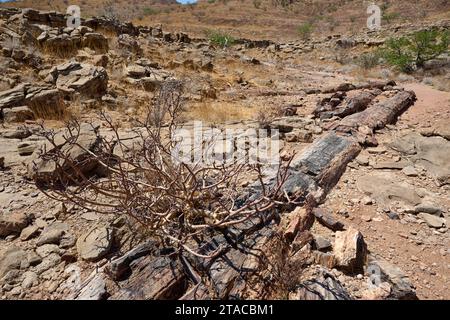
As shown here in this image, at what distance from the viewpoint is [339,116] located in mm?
4777

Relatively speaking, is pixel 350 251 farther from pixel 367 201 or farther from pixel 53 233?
pixel 53 233

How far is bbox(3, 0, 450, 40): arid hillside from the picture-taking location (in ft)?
71.3

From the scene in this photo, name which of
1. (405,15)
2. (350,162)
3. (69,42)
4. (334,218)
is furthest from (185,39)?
(405,15)

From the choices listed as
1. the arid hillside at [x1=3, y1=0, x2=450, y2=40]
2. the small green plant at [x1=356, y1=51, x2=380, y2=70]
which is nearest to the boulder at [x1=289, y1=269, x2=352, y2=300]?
the small green plant at [x1=356, y1=51, x2=380, y2=70]

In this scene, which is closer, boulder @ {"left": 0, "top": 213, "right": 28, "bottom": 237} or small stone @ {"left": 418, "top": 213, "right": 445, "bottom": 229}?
boulder @ {"left": 0, "top": 213, "right": 28, "bottom": 237}

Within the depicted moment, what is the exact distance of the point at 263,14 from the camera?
2705 cm

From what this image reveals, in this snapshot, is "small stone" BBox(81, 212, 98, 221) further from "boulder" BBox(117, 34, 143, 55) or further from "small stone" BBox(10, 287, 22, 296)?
"boulder" BBox(117, 34, 143, 55)

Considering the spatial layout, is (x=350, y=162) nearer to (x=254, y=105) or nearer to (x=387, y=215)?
(x=387, y=215)

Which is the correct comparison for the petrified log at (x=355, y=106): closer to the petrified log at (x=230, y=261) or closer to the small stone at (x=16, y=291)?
the petrified log at (x=230, y=261)

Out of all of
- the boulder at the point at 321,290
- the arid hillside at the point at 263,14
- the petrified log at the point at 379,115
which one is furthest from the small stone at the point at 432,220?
the arid hillside at the point at 263,14

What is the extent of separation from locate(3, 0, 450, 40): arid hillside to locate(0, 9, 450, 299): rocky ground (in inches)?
592

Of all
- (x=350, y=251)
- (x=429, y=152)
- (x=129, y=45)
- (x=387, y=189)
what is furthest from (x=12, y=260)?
(x=129, y=45)

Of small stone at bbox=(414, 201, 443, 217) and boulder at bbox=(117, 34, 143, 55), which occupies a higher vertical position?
boulder at bbox=(117, 34, 143, 55)
